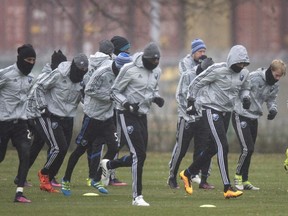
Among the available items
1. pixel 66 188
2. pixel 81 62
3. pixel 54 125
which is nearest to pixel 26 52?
pixel 81 62

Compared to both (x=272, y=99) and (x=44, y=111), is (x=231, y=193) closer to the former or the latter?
(x=272, y=99)

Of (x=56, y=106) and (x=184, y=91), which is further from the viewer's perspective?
(x=184, y=91)

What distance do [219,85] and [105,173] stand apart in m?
2.39

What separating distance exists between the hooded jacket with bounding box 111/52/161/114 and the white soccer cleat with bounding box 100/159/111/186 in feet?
5.98

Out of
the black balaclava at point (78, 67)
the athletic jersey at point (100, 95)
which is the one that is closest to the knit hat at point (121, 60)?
the athletic jersey at point (100, 95)

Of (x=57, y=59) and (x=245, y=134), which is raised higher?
(x=57, y=59)

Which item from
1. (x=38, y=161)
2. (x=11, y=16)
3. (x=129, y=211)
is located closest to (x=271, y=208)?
(x=129, y=211)

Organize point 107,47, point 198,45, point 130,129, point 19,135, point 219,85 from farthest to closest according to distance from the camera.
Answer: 1. point 198,45
2. point 107,47
3. point 219,85
4. point 19,135
5. point 130,129

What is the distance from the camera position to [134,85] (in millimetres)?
20469

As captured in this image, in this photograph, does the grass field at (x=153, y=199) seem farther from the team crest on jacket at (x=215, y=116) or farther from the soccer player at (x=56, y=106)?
the team crest on jacket at (x=215, y=116)

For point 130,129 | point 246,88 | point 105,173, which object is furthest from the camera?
point 105,173

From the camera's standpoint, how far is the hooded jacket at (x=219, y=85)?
21.5 metres

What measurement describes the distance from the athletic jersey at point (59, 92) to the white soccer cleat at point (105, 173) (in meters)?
0.95

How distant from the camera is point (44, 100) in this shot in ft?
73.0
